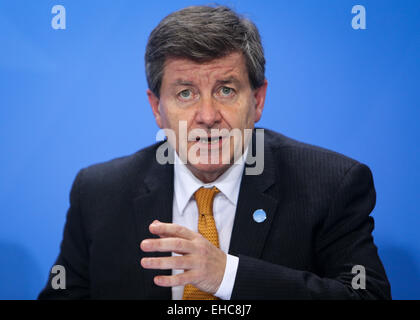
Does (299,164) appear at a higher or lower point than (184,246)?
higher

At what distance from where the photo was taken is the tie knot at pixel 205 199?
1.89m

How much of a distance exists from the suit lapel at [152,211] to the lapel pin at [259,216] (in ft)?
1.11

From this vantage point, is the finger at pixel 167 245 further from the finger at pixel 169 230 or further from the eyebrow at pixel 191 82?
the eyebrow at pixel 191 82

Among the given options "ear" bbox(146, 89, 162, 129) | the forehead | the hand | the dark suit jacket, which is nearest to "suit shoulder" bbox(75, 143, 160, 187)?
the dark suit jacket

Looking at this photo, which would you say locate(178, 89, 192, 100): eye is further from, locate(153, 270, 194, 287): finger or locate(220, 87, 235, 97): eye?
locate(153, 270, 194, 287): finger

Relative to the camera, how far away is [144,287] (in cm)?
187

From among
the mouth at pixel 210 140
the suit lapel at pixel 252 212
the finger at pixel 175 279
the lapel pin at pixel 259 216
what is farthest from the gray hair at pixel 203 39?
the finger at pixel 175 279

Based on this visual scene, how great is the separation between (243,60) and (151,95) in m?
0.43

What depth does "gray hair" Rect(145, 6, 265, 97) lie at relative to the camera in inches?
70.7

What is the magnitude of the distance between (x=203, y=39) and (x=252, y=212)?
67cm

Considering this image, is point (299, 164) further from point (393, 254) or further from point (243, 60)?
Answer: point (393, 254)

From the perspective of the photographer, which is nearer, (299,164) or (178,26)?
(178,26)
